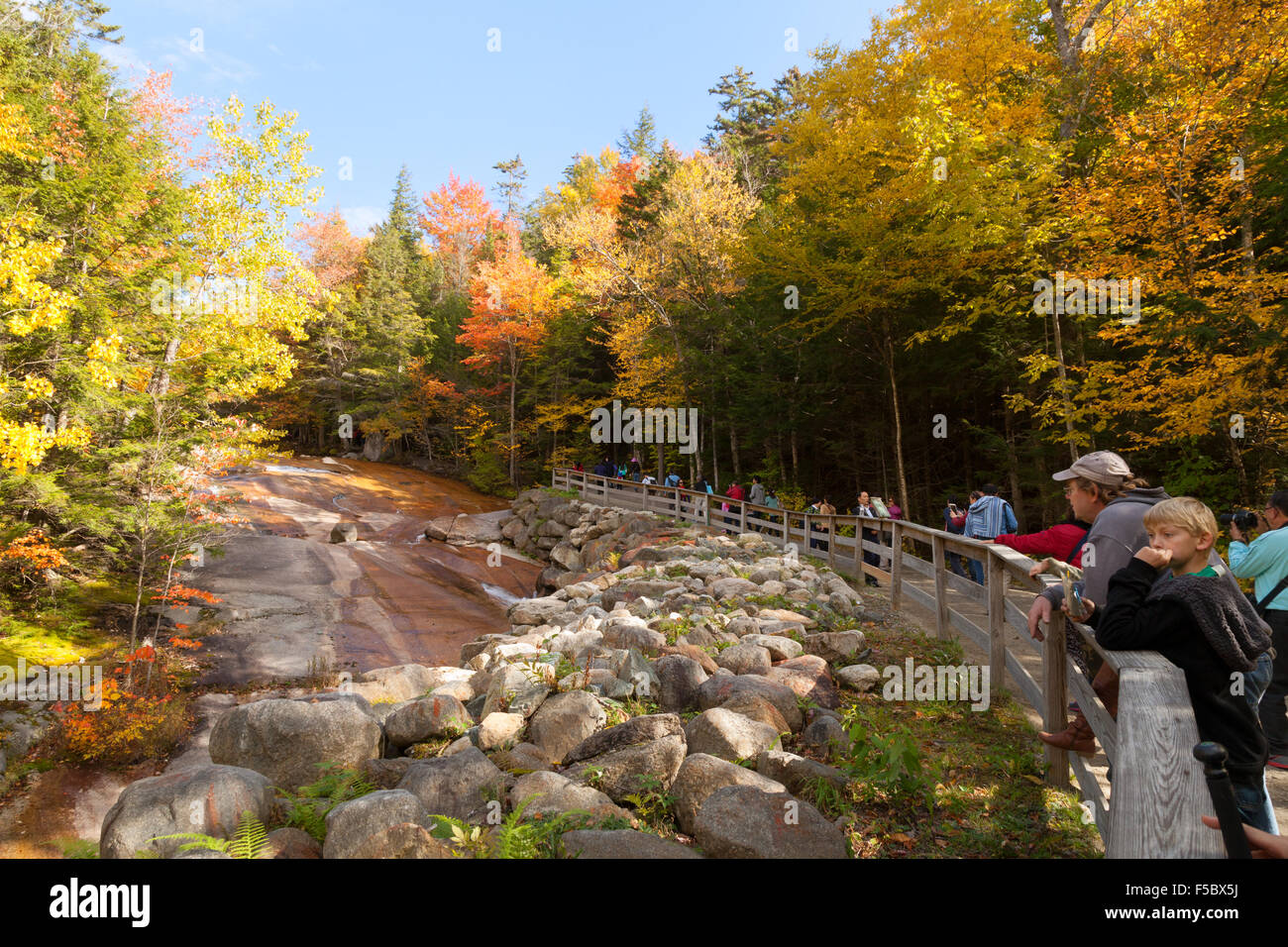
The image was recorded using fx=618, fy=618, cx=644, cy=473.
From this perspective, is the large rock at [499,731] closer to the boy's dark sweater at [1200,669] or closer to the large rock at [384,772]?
the large rock at [384,772]

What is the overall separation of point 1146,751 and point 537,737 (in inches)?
165

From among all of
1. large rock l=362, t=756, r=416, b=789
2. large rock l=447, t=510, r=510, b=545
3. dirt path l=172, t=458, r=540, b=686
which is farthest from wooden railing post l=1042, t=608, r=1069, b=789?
large rock l=447, t=510, r=510, b=545

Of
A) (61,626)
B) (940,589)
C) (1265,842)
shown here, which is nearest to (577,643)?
(940,589)

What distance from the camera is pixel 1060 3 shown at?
1325 centimetres

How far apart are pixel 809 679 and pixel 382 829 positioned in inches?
150

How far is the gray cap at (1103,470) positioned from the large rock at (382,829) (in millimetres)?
3868

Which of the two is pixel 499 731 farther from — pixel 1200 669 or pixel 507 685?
pixel 1200 669

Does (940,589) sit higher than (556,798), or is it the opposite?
(940,589)

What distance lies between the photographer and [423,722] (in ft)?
17.7

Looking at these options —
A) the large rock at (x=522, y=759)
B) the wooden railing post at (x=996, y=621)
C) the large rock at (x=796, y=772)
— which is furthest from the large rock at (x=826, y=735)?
the large rock at (x=522, y=759)

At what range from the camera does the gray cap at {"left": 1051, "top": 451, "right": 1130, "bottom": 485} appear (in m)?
3.34

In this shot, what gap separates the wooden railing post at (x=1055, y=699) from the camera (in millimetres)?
3695
